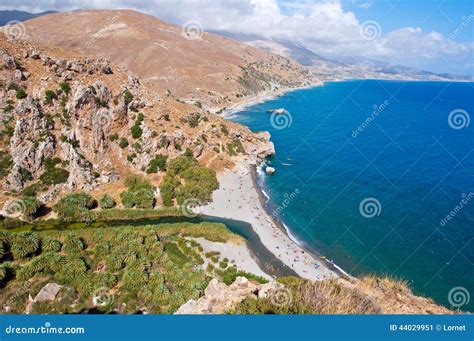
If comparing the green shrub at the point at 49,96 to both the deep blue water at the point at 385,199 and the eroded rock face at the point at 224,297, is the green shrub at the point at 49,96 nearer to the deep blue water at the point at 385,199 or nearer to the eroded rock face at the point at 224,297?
the deep blue water at the point at 385,199

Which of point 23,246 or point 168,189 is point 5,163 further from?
point 168,189

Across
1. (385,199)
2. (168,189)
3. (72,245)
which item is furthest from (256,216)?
(72,245)

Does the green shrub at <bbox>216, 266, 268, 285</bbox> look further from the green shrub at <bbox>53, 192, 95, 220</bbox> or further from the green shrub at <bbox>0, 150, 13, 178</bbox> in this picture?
the green shrub at <bbox>0, 150, 13, 178</bbox>

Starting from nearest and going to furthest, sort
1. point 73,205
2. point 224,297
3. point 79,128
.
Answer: point 224,297 → point 73,205 → point 79,128

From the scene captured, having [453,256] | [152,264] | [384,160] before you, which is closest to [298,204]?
[453,256]

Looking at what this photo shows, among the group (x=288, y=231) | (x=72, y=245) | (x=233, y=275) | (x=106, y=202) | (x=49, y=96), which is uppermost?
(x=49, y=96)

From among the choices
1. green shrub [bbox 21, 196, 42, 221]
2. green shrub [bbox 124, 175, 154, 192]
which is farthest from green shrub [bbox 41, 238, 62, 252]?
green shrub [bbox 124, 175, 154, 192]
